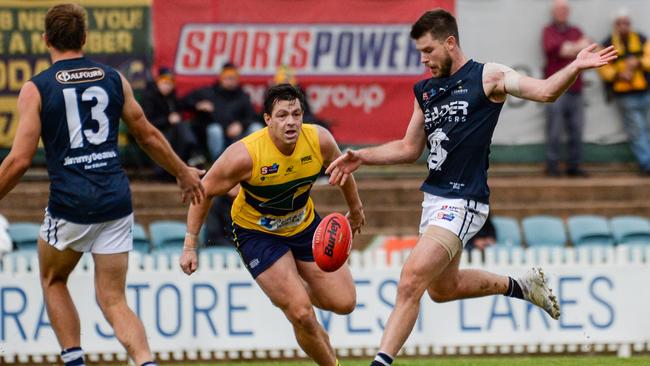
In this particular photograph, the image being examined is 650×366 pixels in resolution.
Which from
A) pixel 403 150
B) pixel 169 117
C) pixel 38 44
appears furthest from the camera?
pixel 38 44

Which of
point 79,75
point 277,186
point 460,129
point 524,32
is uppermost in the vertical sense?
point 524,32

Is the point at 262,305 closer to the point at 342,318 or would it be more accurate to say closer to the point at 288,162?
the point at 342,318

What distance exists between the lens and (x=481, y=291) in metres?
9.74

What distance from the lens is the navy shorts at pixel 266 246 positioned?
9.39 meters

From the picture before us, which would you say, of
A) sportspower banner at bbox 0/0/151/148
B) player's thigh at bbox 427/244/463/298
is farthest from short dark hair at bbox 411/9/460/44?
sportspower banner at bbox 0/0/151/148

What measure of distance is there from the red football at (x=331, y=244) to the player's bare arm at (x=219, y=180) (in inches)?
25.2

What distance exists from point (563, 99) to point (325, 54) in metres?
2.94

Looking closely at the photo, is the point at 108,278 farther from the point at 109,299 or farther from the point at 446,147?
the point at 446,147

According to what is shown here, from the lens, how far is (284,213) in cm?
960

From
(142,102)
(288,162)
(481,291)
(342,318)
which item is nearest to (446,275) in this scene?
(481,291)

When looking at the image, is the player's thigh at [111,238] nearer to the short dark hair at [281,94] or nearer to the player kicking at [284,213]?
the player kicking at [284,213]

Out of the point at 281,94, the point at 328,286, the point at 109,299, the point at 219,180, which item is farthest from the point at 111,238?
the point at 328,286

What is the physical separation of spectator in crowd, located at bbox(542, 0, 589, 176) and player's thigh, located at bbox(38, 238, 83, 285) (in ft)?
29.6

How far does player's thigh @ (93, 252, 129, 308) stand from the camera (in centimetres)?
850
